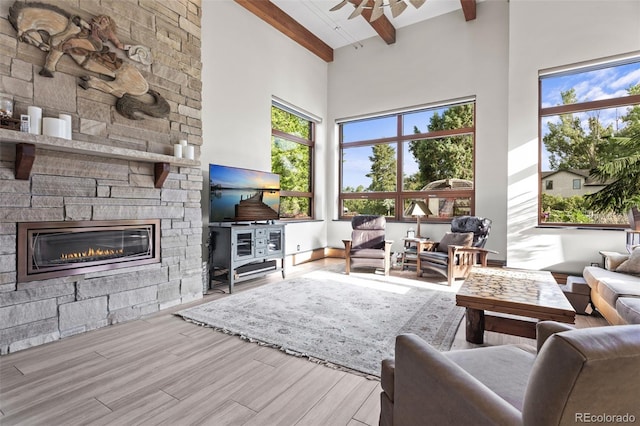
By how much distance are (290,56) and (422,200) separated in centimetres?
357

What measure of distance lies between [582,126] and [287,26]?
484 cm

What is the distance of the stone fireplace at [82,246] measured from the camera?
2.45m

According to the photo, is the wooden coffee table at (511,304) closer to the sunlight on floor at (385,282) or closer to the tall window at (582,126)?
the sunlight on floor at (385,282)

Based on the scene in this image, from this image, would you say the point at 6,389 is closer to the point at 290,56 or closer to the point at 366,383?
Result: the point at 366,383

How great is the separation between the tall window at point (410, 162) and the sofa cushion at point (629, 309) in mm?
3143

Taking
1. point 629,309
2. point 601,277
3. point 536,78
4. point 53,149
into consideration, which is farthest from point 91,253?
point 536,78

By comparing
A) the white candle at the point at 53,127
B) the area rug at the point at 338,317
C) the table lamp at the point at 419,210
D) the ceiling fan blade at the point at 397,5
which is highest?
the ceiling fan blade at the point at 397,5

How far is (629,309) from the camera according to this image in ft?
7.15

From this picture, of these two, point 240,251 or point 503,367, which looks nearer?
point 503,367

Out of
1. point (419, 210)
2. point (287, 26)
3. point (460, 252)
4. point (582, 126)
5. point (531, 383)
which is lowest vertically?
point (460, 252)

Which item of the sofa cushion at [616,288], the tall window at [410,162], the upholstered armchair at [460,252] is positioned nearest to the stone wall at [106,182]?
the upholstered armchair at [460,252]

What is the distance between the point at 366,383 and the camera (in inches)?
76.5

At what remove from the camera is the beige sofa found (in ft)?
7.29

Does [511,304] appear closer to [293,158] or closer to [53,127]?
[53,127]
